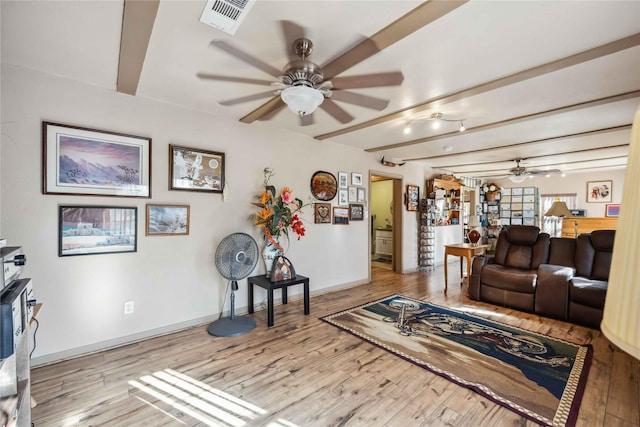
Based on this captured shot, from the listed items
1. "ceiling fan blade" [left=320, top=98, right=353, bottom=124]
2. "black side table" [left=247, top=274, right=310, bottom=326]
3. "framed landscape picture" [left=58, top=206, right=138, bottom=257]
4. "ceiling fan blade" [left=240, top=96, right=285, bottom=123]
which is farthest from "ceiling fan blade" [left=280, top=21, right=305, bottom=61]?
"black side table" [left=247, top=274, right=310, bottom=326]

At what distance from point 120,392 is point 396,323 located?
256 centimetres

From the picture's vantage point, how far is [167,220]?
Result: 116 inches

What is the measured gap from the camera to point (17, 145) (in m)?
2.24

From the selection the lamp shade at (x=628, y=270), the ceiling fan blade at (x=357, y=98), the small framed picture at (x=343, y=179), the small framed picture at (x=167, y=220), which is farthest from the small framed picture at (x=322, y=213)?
the lamp shade at (x=628, y=270)

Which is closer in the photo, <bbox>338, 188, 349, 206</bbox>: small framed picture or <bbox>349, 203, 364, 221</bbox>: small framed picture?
<bbox>338, 188, 349, 206</bbox>: small framed picture

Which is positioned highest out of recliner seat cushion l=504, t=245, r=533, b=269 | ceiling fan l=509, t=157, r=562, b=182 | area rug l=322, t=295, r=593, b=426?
ceiling fan l=509, t=157, r=562, b=182

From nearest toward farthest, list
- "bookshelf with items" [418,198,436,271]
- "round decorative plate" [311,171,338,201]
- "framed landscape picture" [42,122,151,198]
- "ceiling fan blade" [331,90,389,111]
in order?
"ceiling fan blade" [331,90,389,111] → "framed landscape picture" [42,122,151,198] → "round decorative plate" [311,171,338,201] → "bookshelf with items" [418,198,436,271]

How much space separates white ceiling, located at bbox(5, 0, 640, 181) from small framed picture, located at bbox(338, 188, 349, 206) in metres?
1.38

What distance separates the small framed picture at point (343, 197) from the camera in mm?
4586

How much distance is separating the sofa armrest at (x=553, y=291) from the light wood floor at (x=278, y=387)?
1.31ft

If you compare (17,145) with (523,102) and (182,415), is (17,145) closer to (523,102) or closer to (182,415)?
(182,415)

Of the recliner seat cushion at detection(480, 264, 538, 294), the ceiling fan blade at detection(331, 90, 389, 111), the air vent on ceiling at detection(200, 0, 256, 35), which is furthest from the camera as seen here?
the recliner seat cushion at detection(480, 264, 538, 294)

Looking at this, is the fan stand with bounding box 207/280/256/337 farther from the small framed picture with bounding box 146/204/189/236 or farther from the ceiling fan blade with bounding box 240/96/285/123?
the ceiling fan blade with bounding box 240/96/285/123

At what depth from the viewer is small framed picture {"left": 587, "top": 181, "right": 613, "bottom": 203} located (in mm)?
6992
